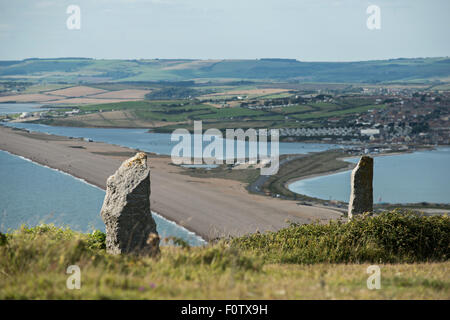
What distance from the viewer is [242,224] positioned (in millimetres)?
41469

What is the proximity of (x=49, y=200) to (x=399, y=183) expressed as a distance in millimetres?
41279

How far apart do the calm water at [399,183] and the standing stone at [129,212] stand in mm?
43136

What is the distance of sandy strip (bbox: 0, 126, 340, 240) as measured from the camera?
4175 centimetres

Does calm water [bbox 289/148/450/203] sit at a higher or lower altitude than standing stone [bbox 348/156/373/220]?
lower

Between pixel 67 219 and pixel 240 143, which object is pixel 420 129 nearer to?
pixel 240 143

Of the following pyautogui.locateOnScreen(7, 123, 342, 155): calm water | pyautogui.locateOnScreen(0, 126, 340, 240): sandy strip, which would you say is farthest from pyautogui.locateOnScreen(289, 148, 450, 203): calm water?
pyautogui.locateOnScreen(7, 123, 342, 155): calm water

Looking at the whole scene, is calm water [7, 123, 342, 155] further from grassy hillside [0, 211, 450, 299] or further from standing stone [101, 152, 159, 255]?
grassy hillside [0, 211, 450, 299]

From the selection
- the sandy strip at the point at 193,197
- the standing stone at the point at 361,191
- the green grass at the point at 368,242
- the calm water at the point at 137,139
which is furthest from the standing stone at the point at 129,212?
the calm water at the point at 137,139

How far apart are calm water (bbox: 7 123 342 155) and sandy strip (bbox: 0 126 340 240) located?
9.26m

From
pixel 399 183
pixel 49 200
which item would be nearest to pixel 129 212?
pixel 49 200

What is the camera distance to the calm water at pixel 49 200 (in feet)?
137

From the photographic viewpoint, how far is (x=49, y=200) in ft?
171
